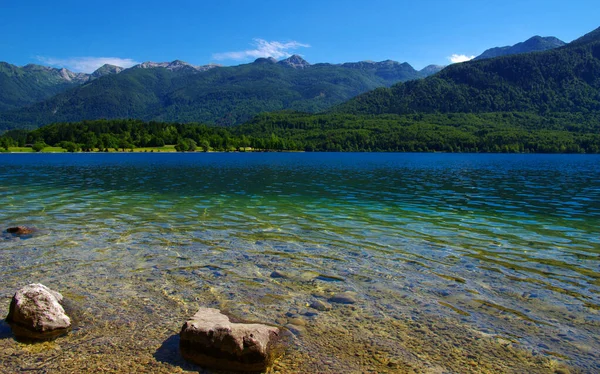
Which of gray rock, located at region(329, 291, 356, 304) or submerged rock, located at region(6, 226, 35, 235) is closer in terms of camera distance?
gray rock, located at region(329, 291, 356, 304)

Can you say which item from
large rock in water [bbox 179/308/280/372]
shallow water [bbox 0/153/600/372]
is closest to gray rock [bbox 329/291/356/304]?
shallow water [bbox 0/153/600/372]

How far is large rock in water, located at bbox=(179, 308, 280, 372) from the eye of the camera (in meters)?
7.19

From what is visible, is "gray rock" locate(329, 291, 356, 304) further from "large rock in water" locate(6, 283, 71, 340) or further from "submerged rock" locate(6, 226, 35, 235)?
"submerged rock" locate(6, 226, 35, 235)

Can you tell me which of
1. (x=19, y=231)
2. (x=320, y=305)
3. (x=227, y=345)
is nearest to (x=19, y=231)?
(x=19, y=231)

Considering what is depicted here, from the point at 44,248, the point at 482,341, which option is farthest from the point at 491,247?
the point at 44,248

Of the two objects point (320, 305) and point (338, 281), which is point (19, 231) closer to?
point (338, 281)

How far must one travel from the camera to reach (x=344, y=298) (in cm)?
1080

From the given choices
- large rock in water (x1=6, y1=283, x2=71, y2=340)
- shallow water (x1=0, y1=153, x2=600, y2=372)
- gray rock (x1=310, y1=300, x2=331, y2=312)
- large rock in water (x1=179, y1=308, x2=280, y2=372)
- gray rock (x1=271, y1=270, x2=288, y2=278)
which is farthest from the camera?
gray rock (x1=271, y1=270, x2=288, y2=278)

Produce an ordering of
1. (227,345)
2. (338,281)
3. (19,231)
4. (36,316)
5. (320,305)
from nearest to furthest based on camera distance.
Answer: (227,345) → (36,316) → (320,305) → (338,281) → (19,231)

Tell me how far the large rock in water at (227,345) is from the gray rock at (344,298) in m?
3.14

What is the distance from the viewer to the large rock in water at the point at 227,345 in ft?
23.6

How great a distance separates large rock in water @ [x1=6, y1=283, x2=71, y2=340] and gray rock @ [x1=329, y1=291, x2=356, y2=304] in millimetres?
6521

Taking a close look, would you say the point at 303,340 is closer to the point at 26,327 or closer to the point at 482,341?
the point at 482,341

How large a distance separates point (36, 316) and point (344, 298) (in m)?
7.43
